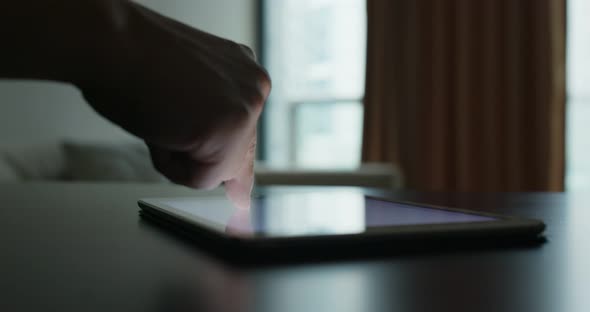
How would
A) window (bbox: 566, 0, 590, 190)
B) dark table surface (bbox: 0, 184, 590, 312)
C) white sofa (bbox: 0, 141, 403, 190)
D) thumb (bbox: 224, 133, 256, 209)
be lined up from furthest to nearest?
window (bbox: 566, 0, 590, 190) → white sofa (bbox: 0, 141, 403, 190) → thumb (bbox: 224, 133, 256, 209) → dark table surface (bbox: 0, 184, 590, 312)

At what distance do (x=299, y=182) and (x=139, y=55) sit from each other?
7.80ft

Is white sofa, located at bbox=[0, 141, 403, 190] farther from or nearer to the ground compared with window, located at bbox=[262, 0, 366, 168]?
nearer to the ground

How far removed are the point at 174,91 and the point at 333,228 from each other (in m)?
0.13

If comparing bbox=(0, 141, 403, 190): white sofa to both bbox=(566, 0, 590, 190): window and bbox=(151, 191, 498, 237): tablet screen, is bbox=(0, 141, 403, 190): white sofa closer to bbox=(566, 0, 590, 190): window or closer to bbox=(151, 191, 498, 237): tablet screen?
bbox=(566, 0, 590, 190): window

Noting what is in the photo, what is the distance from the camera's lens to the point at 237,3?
14.4 feet

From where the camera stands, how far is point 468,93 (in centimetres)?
347

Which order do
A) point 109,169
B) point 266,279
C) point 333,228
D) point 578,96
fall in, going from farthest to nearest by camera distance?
point 578,96 < point 109,169 < point 333,228 < point 266,279

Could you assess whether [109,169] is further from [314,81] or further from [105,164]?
[314,81]

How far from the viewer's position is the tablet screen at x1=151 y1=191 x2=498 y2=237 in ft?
1.23

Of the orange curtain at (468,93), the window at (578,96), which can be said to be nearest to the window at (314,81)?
the orange curtain at (468,93)

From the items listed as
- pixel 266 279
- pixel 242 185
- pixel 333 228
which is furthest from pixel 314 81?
pixel 266 279

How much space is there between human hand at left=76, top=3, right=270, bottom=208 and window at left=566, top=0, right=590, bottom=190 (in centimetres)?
324

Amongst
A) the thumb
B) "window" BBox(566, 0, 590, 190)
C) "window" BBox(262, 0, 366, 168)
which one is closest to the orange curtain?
"window" BBox(566, 0, 590, 190)

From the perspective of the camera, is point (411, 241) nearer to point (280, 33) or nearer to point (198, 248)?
point (198, 248)
